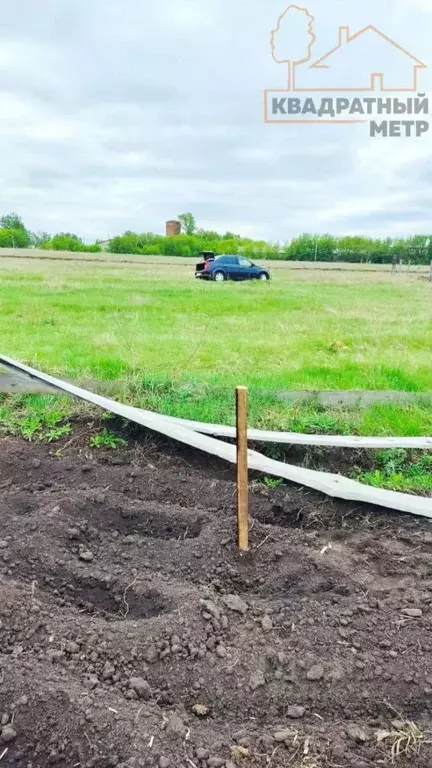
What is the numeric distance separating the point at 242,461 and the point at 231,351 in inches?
153

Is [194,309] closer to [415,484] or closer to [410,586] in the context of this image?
[415,484]

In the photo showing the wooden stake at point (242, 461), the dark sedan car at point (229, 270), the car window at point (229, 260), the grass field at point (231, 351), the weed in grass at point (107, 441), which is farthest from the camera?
the car window at point (229, 260)

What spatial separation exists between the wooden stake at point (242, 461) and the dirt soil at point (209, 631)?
15 centimetres

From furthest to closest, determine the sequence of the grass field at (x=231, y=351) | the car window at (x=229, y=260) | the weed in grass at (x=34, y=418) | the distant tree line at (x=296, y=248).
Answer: the distant tree line at (x=296, y=248)
the car window at (x=229, y=260)
the grass field at (x=231, y=351)
the weed in grass at (x=34, y=418)

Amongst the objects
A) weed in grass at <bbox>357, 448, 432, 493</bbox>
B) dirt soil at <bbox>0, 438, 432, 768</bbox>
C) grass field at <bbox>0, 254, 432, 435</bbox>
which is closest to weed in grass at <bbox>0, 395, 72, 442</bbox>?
grass field at <bbox>0, 254, 432, 435</bbox>

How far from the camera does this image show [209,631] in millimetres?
1965

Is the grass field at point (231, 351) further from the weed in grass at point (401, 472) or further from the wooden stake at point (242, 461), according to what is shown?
the wooden stake at point (242, 461)

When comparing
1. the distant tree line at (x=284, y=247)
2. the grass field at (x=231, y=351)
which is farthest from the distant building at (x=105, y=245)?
the grass field at (x=231, y=351)

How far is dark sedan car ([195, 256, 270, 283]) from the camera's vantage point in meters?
21.8

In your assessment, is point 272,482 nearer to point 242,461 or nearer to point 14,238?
point 242,461

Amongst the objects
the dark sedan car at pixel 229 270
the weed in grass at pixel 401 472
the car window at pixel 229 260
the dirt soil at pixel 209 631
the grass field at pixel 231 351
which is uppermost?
the car window at pixel 229 260

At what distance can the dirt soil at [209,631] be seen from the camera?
158cm

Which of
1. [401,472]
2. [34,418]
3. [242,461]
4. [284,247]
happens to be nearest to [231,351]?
[34,418]

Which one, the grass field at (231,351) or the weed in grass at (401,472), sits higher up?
the grass field at (231,351)
